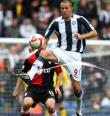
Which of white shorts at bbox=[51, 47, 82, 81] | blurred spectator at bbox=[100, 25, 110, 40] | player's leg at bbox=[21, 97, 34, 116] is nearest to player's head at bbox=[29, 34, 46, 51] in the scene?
white shorts at bbox=[51, 47, 82, 81]

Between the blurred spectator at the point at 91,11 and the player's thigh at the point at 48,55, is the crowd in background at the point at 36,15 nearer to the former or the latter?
the blurred spectator at the point at 91,11

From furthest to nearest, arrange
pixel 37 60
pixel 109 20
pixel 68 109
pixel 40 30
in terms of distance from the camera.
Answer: pixel 109 20 < pixel 40 30 < pixel 68 109 < pixel 37 60

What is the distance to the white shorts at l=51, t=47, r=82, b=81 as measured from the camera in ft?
50.9

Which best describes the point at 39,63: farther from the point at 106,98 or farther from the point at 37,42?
the point at 106,98

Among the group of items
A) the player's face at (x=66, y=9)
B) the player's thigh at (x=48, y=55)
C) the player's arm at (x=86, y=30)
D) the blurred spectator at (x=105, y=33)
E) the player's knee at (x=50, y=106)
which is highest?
the player's face at (x=66, y=9)

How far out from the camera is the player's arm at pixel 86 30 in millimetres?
14920

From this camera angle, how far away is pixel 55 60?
1531 cm

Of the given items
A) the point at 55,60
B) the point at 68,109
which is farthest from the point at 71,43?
the point at 68,109

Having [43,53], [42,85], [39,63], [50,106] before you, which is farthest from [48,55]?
[50,106]

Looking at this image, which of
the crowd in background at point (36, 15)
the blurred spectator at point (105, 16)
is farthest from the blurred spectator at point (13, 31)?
the blurred spectator at point (105, 16)

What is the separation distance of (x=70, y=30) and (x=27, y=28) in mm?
7084

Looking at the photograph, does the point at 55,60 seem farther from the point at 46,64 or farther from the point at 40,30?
the point at 40,30

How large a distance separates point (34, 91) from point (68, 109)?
3.56 metres

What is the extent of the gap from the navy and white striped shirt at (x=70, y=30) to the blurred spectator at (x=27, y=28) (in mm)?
6498
